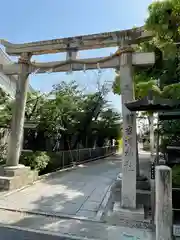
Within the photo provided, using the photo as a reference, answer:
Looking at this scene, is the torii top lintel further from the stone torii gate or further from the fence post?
the fence post

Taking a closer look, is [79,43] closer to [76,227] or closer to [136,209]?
[136,209]

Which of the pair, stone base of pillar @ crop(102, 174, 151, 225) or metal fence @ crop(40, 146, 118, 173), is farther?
metal fence @ crop(40, 146, 118, 173)

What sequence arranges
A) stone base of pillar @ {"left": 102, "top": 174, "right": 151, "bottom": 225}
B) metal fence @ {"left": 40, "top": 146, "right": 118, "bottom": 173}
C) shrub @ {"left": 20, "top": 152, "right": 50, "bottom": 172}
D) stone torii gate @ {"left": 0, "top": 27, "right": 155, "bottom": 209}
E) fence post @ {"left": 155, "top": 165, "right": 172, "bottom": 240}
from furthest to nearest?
metal fence @ {"left": 40, "top": 146, "right": 118, "bottom": 173}, shrub @ {"left": 20, "top": 152, "right": 50, "bottom": 172}, stone torii gate @ {"left": 0, "top": 27, "right": 155, "bottom": 209}, stone base of pillar @ {"left": 102, "top": 174, "right": 151, "bottom": 225}, fence post @ {"left": 155, "top": 165, "right": 172, "bottom": 240}

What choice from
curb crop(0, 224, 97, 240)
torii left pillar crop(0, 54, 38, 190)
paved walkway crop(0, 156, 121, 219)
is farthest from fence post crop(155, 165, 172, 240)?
torii left pillar crop(0, 54, 38, 190)

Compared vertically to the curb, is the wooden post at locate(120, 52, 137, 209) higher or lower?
higher

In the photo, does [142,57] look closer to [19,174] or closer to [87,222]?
[87,222]

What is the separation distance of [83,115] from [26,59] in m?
8.33

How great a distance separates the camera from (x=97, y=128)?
60.8ft

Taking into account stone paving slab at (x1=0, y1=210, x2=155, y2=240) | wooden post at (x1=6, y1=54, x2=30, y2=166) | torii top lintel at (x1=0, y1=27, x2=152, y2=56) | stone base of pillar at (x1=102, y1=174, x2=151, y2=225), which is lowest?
stone paving slab at (x1=0, y1=210, x2=155, y2=240)

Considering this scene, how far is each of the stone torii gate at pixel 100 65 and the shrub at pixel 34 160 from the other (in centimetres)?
152

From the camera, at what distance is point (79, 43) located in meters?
6.89

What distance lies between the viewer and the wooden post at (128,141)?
5176mm

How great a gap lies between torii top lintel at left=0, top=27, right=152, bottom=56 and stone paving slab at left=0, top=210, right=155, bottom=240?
4.75 meters

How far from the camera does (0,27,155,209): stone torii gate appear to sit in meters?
5.40
